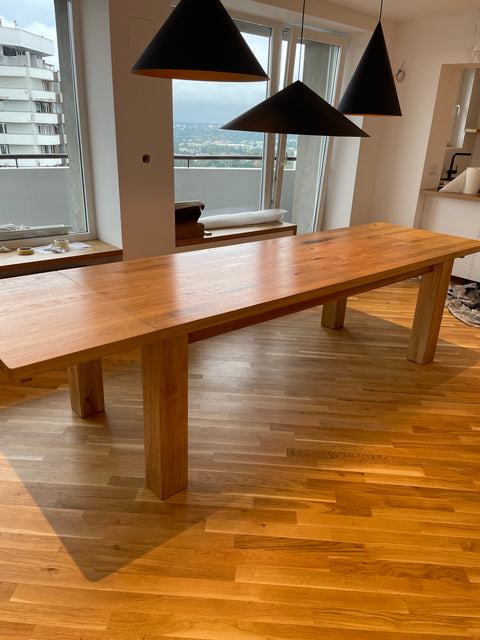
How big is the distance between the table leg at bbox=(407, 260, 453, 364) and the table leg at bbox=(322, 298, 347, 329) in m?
0.59

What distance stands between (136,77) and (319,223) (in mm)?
2804

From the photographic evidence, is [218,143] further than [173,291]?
Yes

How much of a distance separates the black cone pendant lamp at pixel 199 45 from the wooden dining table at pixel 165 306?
0.81m

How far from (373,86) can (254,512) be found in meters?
2.13

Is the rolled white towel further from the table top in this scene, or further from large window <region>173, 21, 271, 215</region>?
the table top

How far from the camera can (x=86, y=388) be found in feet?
8.00

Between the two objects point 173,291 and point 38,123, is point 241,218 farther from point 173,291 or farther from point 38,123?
point 173,291

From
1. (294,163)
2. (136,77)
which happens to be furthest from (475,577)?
(294,163)

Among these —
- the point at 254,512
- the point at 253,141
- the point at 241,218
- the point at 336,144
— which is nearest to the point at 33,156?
the point at 241,218

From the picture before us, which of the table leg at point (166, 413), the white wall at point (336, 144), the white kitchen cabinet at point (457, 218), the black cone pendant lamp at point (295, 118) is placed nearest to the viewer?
the table leg at point (166, 413)

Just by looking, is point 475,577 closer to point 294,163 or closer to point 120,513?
point 120,513

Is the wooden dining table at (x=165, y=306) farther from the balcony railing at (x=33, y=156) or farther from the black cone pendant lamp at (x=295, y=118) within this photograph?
the balcony railing at (x=33, y=156)

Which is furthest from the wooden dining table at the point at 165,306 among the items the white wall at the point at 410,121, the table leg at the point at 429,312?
the white wall at the point at 410,121

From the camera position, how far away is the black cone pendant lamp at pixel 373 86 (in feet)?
8.21
